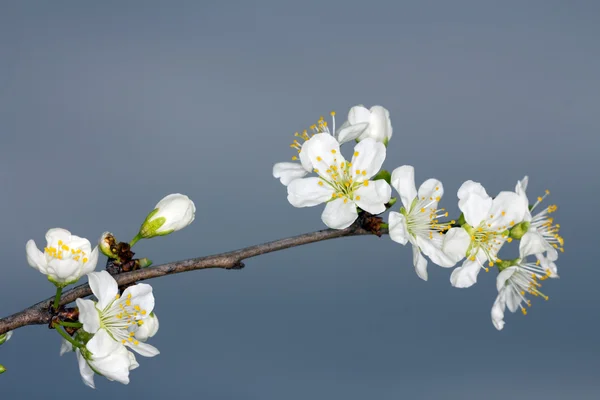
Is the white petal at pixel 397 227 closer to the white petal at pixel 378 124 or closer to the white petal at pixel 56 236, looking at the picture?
the white petal at pixel 378 124

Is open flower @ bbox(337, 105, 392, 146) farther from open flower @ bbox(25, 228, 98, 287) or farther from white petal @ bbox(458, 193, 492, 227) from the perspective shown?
open flower @ bbox(25, 228, 98, 287)

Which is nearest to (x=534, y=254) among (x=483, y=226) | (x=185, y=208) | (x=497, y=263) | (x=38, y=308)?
(x=497, y=263)

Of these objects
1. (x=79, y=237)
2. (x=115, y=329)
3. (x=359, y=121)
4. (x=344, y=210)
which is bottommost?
(x=115, y=329)

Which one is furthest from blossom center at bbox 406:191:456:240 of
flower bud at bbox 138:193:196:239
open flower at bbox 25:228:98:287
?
open flower at bbox 25:228:98:287

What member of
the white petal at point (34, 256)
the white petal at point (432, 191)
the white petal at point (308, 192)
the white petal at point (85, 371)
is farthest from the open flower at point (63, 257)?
the white petal at point (432, 191)

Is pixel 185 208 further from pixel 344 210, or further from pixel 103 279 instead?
pixel 344 210

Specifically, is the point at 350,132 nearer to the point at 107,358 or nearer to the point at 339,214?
the point at 339,214
